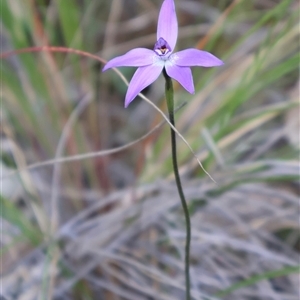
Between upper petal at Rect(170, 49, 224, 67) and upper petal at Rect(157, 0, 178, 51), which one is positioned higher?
upper petal at Rect(157, 0, 178, 51)

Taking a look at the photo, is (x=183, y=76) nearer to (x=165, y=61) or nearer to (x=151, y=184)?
(x=165, y=61)

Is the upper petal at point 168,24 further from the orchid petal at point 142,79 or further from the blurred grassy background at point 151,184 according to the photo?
the blurred grassy background at point 151,184

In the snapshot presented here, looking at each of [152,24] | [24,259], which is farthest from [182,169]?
[152,24]

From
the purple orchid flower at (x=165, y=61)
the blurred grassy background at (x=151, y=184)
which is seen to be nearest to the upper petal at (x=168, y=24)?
the purple orchid flower at (x=165, y=61)

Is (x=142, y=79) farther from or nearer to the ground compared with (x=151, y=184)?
nearer to the ground

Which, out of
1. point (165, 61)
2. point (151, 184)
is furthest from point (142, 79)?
point (151, 184)

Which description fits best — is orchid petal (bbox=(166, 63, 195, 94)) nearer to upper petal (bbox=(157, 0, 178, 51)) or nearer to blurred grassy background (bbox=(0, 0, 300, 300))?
upper petal (bbox=(157, 0, 178, 51))

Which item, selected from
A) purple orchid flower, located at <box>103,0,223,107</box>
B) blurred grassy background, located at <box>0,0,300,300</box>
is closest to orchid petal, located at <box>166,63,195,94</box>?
purple orchid flower, located at <box>103,0,223,107</box>
